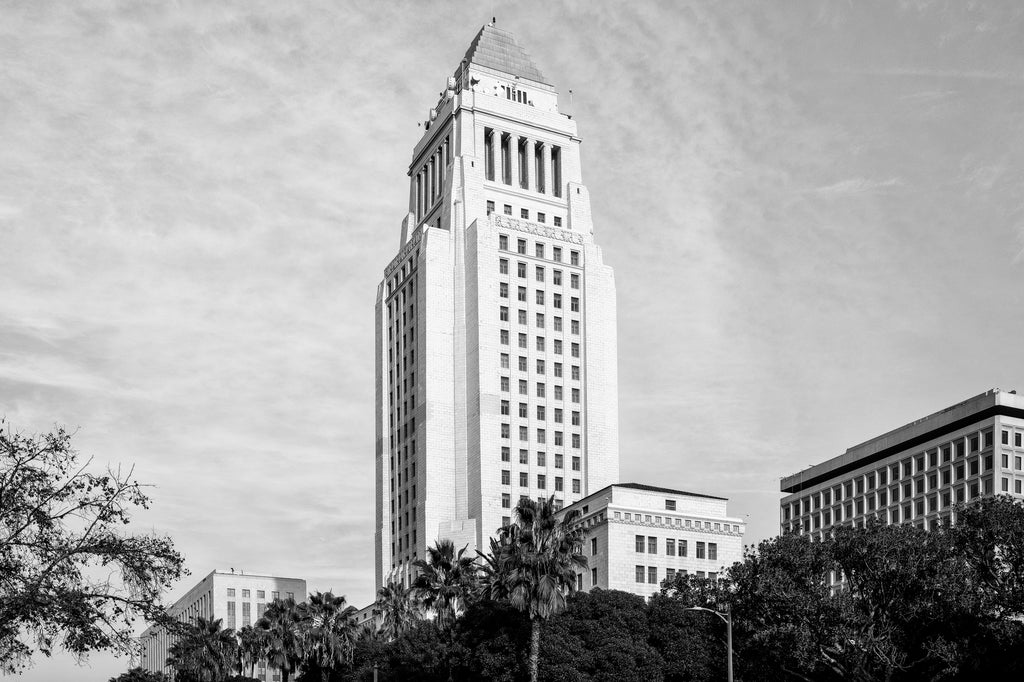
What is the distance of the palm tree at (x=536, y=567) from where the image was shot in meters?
71.5

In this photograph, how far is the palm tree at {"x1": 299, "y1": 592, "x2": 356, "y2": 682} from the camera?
324 feet

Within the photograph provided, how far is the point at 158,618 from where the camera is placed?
20.5 m

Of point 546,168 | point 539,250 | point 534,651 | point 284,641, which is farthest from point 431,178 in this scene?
point 534,651

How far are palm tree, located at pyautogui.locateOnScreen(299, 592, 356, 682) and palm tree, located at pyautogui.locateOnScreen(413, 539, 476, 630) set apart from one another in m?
14.4

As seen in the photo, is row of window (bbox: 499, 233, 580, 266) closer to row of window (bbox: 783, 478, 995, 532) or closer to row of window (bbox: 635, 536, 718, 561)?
row of window (bbox: 783, 478, 995, 532)

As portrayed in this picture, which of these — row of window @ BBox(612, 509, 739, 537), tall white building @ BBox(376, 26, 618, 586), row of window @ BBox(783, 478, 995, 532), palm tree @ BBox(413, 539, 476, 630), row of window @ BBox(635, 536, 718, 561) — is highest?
tall white building @ BBox(376, 26, 618, 586)


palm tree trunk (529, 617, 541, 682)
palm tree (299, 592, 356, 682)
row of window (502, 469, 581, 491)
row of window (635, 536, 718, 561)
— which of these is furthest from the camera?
row of window (502, 469, 581, 491)

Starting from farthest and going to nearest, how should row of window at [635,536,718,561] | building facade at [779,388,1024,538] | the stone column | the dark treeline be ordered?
1. the stone column
2. building facade at [779,388,1024,538]
3. row of window at [635,536,718,561]
4. the dark treeline

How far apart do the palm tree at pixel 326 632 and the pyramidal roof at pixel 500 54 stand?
281 feet

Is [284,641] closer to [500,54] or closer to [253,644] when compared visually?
[253,644]

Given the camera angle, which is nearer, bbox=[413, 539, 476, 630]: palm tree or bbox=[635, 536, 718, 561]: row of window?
bbox=[413, 539, 476, 630]: palm tree

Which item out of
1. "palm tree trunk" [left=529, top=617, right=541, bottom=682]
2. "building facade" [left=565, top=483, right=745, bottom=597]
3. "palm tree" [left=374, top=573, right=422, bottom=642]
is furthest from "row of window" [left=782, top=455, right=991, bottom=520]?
"palm tree trunk" [left=529, top=617, right=541, bottom=682]

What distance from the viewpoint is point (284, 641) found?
330ft

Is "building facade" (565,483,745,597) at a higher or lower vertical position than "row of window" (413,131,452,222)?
lower
